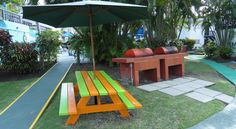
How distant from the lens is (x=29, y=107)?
506 cm

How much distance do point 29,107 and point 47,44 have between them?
18.5 ft

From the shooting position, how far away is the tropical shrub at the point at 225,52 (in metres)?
12.2

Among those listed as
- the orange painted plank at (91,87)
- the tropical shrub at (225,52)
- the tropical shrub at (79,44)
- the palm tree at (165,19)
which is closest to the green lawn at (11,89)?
the orange painted plank at (91,87)

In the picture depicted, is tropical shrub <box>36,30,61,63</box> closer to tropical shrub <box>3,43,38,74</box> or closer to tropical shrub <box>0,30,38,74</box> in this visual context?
tropical shrub <box>3,43,38,74</box>

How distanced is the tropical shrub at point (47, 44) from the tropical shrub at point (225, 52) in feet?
29.0

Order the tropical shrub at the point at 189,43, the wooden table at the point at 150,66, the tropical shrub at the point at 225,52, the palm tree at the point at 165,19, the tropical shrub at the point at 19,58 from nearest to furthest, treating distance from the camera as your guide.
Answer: the wooden table at the point at 150,66
the tropical shrub at the point at 19,58
the palm tree at the point at 165,19
the tropical shrub at the point at 225,52
the tropical shrub at the point at 189,43

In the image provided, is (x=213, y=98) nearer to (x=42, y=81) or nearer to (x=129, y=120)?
(x=129, y=120)

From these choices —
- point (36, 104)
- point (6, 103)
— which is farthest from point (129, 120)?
point (6, 103)

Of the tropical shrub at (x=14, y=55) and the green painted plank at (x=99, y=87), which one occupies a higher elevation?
the tropical shrub at (x=14, y=55)

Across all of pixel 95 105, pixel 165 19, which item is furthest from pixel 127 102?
pixel 165 19

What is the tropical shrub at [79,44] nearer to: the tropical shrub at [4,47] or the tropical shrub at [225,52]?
the tropical shrub at [4,47]

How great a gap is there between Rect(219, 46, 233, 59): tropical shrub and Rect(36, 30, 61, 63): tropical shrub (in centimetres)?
883

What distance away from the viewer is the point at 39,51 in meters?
10.0

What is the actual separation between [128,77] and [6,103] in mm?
3516
